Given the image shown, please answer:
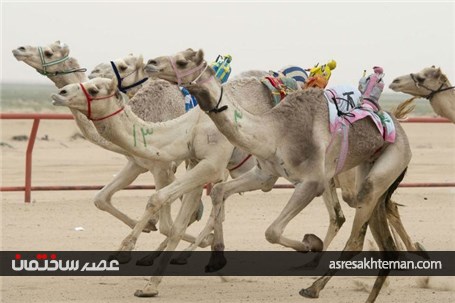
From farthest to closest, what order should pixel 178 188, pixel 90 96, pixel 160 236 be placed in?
pixel 160 236 < pixel 178 188 < pixel 90 96

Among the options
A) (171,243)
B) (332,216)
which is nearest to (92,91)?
(171,243)

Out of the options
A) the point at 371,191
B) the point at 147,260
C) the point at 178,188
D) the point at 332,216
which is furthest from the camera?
the point at 332,216

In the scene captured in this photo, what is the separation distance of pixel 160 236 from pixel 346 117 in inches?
154

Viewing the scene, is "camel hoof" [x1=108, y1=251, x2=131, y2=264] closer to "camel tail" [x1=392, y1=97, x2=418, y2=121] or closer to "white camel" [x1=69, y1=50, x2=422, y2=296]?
"white camel" [x1=69, y1=50, x2=422, y2=296]

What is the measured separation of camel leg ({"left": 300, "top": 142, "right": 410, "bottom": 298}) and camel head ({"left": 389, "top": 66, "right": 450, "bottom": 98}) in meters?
2.25

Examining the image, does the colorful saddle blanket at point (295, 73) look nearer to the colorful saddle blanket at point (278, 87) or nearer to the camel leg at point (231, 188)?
the colorful saddle blanket at point (278, 87)

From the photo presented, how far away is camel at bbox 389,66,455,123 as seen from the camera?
12.3 meters

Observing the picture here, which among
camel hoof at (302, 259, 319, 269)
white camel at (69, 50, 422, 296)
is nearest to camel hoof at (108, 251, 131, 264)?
white camel at (69, 50, 422, 296)

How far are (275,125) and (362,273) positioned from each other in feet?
5.79

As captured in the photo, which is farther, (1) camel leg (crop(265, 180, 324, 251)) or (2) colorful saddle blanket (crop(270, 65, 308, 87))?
(2) colorful saddle blanket (crop(270, 65, 308, 87))

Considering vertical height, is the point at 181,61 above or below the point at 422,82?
above

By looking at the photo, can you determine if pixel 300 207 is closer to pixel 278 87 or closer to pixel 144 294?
pixel 144 294

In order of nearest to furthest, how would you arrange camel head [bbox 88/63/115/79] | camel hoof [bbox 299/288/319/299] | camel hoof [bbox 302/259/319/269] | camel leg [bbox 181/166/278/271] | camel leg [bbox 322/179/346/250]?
camel hoof [bbox 299/288/319/299], camel leg [bbox 181/166/278/271], camel hoof [bbox 302/259/319/269], camel leg [bbox 322/179/346/250], camel head [bbox 88/63/115/79]

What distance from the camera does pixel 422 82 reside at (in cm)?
1241
